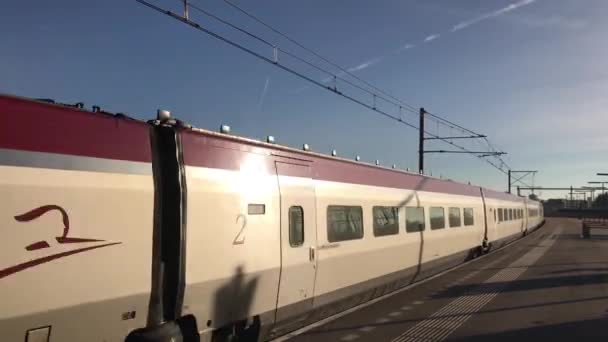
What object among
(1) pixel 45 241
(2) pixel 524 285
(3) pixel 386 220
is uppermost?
(1) pixel 45 241

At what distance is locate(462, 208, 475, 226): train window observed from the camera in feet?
67.1

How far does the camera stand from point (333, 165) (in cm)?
995

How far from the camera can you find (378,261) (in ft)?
38.1

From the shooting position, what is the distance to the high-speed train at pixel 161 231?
4629 millimetres

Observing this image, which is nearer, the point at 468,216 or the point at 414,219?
the point at 414,219

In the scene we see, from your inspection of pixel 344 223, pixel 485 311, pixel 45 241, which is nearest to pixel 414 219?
pixel 485 311

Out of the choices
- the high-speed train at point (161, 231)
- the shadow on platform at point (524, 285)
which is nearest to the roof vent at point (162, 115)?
the high-speed train at point (161, 231)

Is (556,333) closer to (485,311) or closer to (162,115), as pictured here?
(485,311)

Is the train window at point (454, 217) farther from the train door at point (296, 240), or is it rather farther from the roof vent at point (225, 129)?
the roof vent at point (225, 129)

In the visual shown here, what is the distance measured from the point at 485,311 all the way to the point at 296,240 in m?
4.19

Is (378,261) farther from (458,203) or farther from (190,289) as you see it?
(458,203)

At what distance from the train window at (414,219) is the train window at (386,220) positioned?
81 centimetres

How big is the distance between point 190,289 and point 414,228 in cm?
891

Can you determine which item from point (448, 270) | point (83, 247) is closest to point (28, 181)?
point (83, 247)
